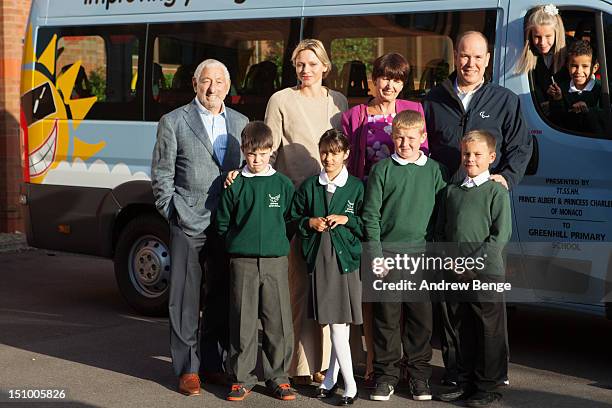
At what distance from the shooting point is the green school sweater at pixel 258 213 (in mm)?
5883

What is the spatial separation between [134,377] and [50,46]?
11.7 ft


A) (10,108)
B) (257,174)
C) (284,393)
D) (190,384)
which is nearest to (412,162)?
(257,174)

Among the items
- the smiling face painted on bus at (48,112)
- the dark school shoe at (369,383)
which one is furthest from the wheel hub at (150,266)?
the dark school shoe at (369,383)

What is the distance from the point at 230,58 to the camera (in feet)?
26.1

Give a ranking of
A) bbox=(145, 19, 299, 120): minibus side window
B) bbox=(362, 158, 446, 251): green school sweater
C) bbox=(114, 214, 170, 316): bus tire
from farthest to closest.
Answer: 1. bbox=(114, 214, 170, 316): bus tire
2. bbox=(145, 19, 299, 120): minibus side window
3. bbox=(362, 158, 446, 251): green school sweater

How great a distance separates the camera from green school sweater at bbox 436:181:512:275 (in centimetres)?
565

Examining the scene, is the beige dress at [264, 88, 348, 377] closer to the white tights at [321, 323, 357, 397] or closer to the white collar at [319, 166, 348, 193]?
the white tights at [321, 323, 357, 397]

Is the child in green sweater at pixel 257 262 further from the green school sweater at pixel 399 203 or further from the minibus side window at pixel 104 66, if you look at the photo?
the minibus side window at pixel 104 66

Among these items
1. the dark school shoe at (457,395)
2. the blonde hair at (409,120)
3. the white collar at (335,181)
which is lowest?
the dark school shoe at (457,395)

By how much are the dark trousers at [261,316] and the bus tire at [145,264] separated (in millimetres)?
2371

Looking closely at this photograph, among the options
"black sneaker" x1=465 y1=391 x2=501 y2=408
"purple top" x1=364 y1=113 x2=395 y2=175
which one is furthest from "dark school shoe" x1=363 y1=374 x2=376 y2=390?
"purple top" x1=364 y1=113 x2=395 y2=175

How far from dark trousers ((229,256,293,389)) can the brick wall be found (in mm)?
7696

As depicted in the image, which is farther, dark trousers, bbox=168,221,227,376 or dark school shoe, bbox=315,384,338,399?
dark trousers, bbox=168,221,227,376

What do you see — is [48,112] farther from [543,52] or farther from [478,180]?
[478,180]
